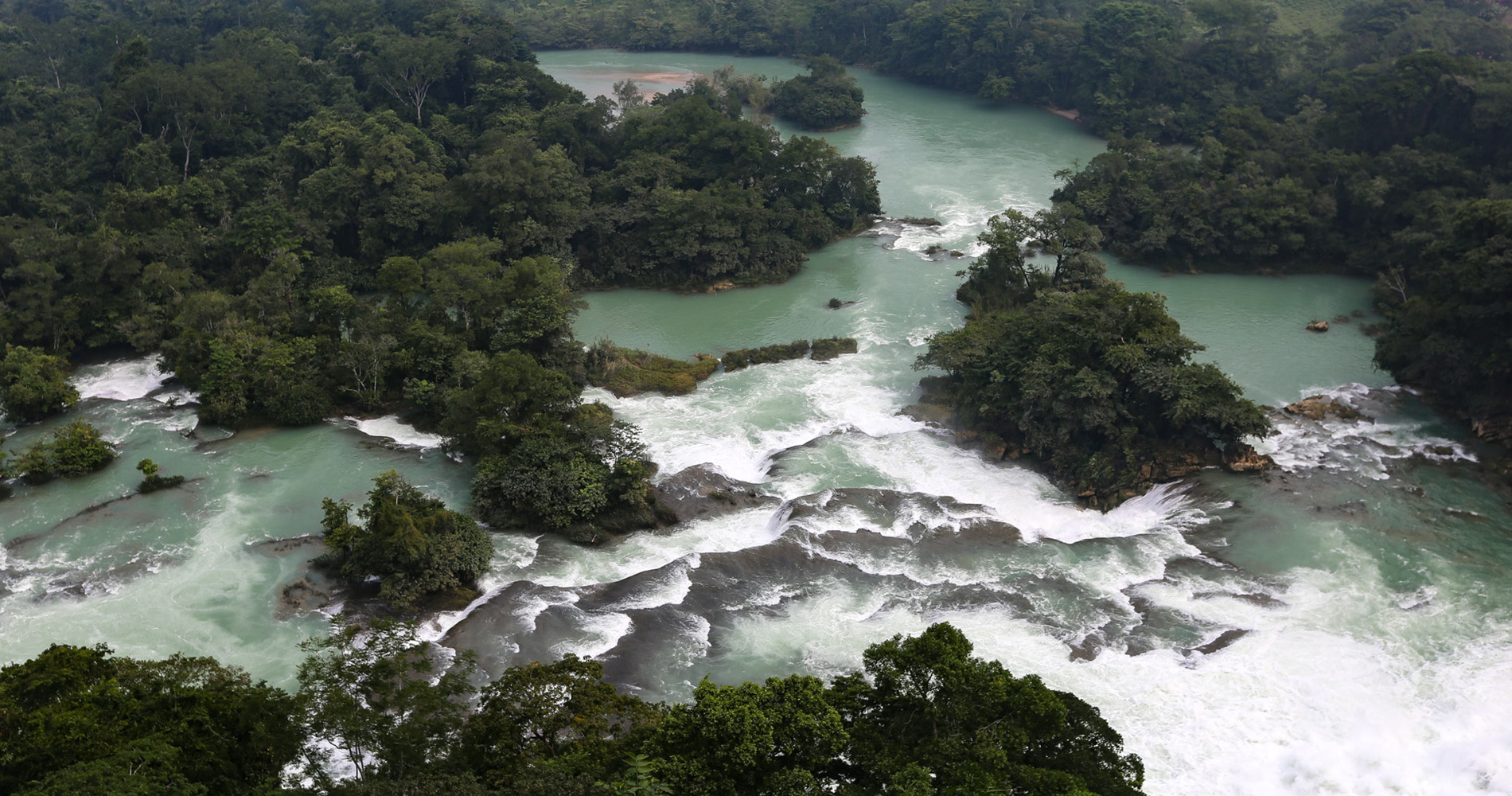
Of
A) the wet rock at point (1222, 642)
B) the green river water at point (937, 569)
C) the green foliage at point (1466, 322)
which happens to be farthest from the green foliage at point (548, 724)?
the green foliage at point (1466, 322)

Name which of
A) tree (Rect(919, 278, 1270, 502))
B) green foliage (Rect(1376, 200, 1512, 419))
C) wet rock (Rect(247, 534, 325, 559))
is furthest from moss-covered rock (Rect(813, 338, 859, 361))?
wet rock (Rect(247, 534, 325, 559))

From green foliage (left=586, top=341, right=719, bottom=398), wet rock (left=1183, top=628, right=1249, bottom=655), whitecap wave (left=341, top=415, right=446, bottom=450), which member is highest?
green foliage (left=586, top=341, right=719, bottom=398)

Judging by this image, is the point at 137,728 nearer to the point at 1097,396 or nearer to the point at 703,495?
the point at 703,495

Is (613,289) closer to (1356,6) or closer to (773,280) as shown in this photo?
(773,280)

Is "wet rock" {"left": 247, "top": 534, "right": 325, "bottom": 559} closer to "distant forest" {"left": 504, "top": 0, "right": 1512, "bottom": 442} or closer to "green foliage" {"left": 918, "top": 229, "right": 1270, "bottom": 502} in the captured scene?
"green foliage" {"left": 918, "top": 229, "right": 1270, "bottom": 502}

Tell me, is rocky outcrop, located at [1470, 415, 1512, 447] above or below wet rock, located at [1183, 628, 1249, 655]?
above

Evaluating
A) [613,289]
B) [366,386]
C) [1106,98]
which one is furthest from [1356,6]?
[366,386]

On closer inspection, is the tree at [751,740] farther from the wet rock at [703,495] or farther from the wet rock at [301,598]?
the wet rock at [703,495]
